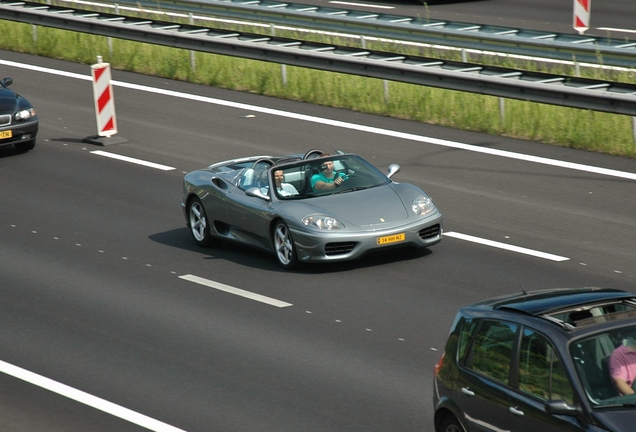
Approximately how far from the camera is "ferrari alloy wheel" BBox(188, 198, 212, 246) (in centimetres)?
1548

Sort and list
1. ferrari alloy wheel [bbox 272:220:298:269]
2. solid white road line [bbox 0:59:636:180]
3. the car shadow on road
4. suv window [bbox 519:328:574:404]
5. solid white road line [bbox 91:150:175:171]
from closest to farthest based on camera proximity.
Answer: suv window [bbox 519:328:574:404] → ferrari alloy wheel [bbox 272:220:298:269] → the car shadow on road → solid white road line [bbox 0:59:636:180] → solid white road line [bbox 91:150:175:171]

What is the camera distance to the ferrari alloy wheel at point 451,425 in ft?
25.4

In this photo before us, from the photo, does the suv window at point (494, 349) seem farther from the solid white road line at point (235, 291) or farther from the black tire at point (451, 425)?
the solid white road line at point (235, 291)

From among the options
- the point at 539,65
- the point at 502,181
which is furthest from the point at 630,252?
the point at 539,65

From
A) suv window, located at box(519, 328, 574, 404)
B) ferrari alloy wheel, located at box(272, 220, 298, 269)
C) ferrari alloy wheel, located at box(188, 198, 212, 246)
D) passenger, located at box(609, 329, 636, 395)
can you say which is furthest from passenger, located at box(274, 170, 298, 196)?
passenger, located at box(609, 329, 636, 395)

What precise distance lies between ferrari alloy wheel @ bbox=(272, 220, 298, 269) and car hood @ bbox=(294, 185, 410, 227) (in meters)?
0.39

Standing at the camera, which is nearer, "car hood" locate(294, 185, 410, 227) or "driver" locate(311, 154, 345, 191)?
"car hood" locate(294, 185, 410, 227)

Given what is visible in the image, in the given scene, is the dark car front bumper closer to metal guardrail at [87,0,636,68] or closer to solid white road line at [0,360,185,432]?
metal guardrail at [87,0,636,68]

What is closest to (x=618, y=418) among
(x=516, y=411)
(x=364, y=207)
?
(x=516, y=411)

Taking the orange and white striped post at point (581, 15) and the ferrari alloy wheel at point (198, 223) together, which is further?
the orange and white striped post at point (581, 15)

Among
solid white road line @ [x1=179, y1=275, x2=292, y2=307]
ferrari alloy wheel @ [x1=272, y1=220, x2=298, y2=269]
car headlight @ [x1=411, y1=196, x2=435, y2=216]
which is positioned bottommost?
solid white road line @ [x1=179, y1=275, x2=292, y2=307]

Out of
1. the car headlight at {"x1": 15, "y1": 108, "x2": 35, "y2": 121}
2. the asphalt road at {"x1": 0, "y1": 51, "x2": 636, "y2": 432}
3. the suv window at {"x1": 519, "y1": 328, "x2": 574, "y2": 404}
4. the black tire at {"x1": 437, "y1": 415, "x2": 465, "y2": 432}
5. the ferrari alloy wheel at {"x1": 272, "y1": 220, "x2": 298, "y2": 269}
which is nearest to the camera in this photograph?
the suv window at {"x1": 519, "y1": 328, "x2": 574, "y2": 404}

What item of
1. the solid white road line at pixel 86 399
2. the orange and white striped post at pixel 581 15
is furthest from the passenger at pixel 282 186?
the orange and white striped post at pixel 581 15

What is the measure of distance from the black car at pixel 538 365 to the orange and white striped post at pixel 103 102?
1487 centimetres
